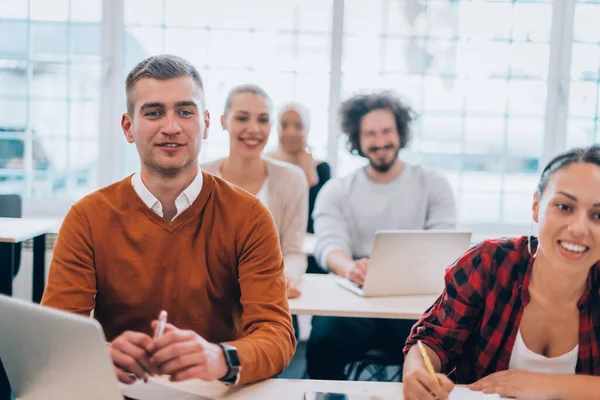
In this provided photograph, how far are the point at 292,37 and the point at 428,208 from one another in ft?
5.80

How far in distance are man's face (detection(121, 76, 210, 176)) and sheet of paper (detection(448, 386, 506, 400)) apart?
78 centimetres

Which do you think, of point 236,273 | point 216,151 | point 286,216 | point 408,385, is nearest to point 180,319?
point 236,273

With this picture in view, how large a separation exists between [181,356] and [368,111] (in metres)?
2.28

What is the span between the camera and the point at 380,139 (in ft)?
10.3

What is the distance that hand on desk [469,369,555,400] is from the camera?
1.36 meters

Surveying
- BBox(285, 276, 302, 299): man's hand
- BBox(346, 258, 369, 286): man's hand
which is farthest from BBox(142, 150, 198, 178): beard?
BBox(346, 258, 369, 286): man's hand

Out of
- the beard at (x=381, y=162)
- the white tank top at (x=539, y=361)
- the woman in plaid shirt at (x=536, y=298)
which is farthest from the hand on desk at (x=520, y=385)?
the beard at (x=381, y=162)

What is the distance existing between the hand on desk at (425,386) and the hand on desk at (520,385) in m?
0.15

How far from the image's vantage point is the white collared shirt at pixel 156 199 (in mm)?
1561

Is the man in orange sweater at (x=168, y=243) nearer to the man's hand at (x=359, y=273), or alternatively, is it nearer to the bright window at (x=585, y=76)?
the man's hand at (x=359, y=273)

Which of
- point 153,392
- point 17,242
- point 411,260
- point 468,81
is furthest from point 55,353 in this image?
point 468,81

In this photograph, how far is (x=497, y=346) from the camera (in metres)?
1.58

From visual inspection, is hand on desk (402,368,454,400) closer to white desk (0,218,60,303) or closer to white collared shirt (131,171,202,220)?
white collared shirt (131,171,202,220)

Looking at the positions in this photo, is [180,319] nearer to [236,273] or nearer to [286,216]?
[236,273]
